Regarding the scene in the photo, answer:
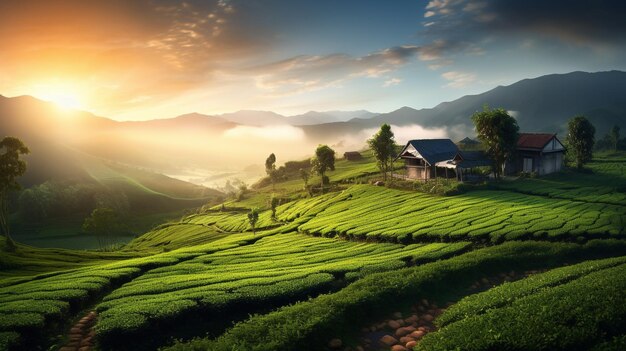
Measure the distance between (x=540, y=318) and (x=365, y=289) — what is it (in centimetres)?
884

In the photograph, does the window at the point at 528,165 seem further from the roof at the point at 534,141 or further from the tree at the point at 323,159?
the tree at the point at 323,159

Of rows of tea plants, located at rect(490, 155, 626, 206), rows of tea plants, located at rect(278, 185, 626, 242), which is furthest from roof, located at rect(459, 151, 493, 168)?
rows of tea plants, located at rect(278, 185, 626, 242)

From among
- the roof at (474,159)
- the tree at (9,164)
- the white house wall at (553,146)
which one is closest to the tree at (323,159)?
the roof at (474,159)

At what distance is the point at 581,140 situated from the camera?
83.2 meters

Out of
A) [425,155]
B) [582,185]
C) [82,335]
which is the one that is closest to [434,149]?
[425,155]

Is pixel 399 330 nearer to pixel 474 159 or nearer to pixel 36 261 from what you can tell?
pixel 36 261

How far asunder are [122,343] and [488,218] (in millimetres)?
38165

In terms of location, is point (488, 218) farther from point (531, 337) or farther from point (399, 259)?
point (531, 337)

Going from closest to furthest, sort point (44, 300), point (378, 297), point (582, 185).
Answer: point (378, 297)
point (44, 300)
point (582, 185)

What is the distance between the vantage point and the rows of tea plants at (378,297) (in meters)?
16.1

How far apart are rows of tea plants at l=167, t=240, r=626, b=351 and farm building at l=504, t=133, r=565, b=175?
49666 mm

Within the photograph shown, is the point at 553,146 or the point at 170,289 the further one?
the point at 553,146

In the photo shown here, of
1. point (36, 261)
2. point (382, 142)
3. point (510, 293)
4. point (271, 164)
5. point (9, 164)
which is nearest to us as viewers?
point (510, 293)

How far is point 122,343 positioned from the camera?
17859 millimetres
